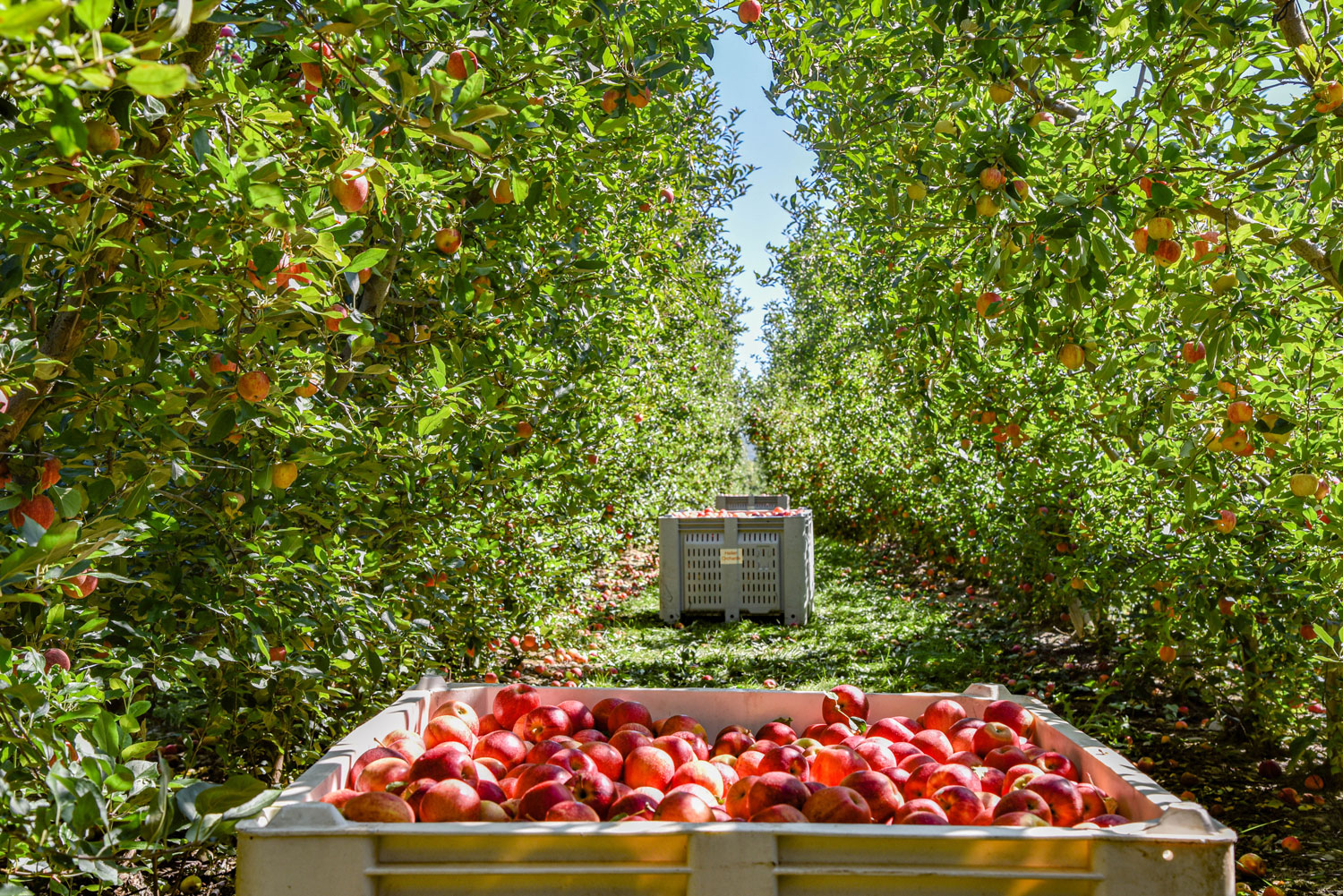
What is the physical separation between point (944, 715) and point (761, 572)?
470 cm

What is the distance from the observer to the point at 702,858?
1249 millimetres

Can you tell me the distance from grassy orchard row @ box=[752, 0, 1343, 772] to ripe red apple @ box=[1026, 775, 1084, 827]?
110 centimetres

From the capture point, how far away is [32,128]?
126 cm

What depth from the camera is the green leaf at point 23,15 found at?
643 mm

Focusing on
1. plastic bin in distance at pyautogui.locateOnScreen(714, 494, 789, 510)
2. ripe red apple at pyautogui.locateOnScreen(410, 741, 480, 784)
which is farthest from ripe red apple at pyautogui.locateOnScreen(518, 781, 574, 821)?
plastic bin in distance at pyautogui.locateOnScreen(714, 494, 789, 510)

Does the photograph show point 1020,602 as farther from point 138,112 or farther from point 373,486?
point 138,112

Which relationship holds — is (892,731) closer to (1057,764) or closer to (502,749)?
(1057,764)

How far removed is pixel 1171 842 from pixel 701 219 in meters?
6.85

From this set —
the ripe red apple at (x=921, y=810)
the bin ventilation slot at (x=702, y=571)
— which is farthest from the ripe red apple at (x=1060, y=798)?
the bin ventilation slot at (x=702, y=571)

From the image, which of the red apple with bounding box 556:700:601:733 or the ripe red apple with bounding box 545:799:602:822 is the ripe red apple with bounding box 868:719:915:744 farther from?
the ripe red apple with bounding box 545:799:602:822

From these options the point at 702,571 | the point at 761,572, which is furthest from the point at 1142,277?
the point at 702,571

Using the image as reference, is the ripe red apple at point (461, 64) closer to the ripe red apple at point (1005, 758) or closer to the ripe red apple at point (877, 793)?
the ripe red apple at point (877, 793)

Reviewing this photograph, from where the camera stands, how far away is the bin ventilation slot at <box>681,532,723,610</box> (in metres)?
6.77

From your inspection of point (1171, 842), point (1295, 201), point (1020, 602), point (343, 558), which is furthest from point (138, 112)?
point (1020, 602)
